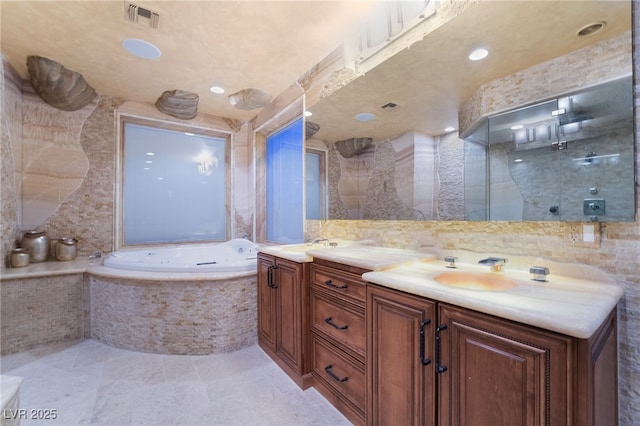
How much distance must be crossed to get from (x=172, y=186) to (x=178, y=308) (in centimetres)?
203

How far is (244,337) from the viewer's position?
2.47 meters

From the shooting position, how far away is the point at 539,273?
3.70 ft

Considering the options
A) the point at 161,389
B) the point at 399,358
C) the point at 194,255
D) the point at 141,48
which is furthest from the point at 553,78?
the point at 194,255

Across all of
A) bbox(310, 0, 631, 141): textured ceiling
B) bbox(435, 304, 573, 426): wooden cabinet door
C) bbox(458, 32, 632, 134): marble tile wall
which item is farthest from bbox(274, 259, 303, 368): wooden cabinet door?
bbox(458, 32, 632, 134): marble tile wall

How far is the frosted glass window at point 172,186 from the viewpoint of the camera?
3.51 m

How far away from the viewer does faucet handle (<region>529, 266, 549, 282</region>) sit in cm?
112

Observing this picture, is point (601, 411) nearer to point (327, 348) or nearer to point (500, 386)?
point (500, 386)

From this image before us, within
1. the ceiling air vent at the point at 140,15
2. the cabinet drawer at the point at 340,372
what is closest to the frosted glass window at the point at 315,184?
the cabinet drawer at the point at 340,372

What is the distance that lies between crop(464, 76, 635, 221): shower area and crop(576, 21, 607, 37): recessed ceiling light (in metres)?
0.23

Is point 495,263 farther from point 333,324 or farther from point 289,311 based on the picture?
point 289,311

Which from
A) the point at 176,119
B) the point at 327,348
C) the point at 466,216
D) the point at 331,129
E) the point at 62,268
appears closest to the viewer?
the point at 466,216

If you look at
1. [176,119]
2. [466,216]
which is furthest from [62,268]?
[466,216]

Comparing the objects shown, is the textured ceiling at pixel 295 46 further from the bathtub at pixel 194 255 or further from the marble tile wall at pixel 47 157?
the bathtub at pixel 194 255

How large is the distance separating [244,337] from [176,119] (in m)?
3.00
